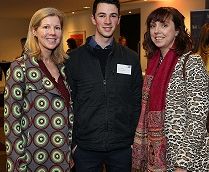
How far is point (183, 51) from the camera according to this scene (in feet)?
6.12

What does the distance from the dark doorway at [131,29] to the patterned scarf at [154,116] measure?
11.3 metres

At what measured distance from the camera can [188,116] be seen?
68.4 inches

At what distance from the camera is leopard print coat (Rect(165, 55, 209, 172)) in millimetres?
1694

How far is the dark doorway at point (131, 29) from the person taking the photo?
13156mm

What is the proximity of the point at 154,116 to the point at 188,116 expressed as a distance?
225mm

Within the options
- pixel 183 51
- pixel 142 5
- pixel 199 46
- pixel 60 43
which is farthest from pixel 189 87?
pixel 142 5

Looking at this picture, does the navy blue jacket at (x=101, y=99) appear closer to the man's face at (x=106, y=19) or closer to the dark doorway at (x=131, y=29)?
the man's face at (x=106, y=19)

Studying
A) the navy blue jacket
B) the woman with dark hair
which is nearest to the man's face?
the navy blue jacket

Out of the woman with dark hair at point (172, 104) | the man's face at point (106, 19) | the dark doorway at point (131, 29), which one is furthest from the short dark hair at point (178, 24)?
the dark doorway at point (131, 29)

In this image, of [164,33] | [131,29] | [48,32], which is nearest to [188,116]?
[164,33]

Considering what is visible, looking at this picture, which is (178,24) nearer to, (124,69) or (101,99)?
(124,69)

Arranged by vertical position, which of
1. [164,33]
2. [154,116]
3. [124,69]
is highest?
[164,33]

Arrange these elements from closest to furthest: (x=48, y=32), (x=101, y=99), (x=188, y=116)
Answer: (x=188, y=116), (x=48, y=32), (x=101, y=99)

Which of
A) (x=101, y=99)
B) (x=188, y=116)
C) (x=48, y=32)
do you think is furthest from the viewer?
(x=101, y=99)
